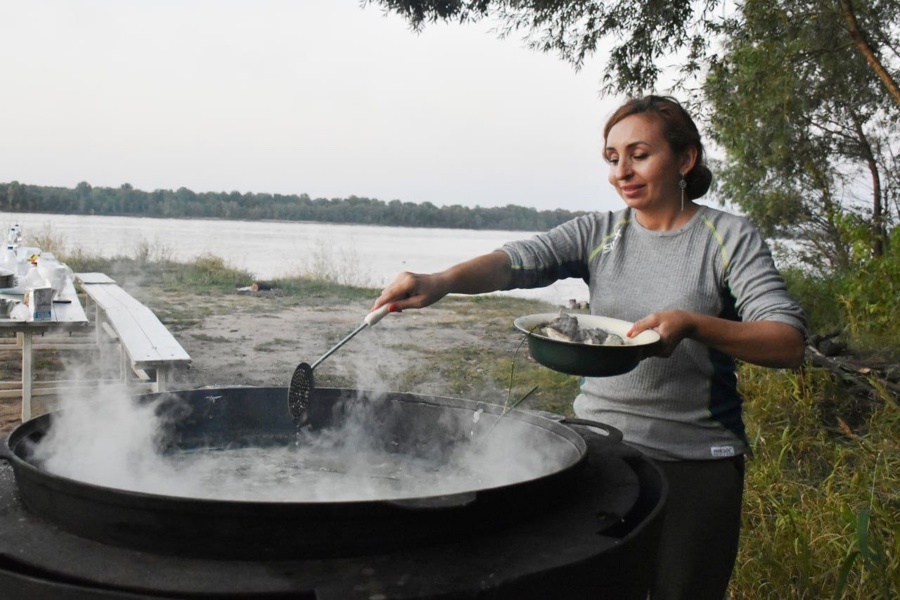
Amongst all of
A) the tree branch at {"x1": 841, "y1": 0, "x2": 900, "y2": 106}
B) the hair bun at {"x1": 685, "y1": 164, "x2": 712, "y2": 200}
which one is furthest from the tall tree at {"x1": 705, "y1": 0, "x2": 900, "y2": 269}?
the hair bun at {"x1": 685, "y1": 164, "x2": 712, "y2": 200}

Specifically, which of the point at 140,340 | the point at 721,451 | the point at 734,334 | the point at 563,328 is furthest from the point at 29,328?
the point at 734,334

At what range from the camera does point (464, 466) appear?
1.82 metres

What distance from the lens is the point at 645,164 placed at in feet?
5.73

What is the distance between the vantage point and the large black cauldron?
1.00 m

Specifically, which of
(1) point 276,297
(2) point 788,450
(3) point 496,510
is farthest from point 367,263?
(3) point 496,510

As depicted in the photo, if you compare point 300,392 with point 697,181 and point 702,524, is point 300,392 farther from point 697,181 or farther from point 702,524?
point 697,181

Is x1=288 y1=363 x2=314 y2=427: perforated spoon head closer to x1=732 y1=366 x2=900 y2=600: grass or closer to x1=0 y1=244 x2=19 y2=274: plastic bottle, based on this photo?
x1=732 y1=366 x2=900 y2=600: grass

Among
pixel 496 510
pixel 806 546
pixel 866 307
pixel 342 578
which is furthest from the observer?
pixel 866 307

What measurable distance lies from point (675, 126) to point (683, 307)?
44 centimetres

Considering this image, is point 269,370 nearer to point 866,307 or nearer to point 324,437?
point 324,437

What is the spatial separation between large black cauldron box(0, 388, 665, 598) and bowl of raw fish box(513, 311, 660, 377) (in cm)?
27

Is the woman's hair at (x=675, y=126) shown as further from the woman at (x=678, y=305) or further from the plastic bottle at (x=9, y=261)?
the plastic bottle at (x=9, y=261)

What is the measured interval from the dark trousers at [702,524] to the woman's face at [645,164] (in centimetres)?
64

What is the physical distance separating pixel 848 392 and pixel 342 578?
387cm
